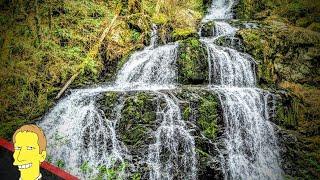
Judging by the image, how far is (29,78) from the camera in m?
6.40

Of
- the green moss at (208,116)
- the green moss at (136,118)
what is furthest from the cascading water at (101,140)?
the green moss at (208,116)

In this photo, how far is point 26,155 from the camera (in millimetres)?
2633

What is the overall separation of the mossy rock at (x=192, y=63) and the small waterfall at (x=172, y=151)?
177cm

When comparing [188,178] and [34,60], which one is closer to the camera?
[188,178]

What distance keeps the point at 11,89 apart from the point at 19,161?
3987 millimetres

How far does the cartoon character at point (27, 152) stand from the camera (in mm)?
2621

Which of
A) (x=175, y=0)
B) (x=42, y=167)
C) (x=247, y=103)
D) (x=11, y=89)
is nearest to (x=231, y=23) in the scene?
(x=175, y=0)

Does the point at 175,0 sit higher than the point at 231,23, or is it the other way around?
the point at 175,0

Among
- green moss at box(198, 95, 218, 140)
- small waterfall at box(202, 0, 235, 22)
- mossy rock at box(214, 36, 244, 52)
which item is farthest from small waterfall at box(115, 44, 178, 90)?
small waterfall at box(202, 0, 235, 22)

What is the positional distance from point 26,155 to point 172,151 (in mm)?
2787

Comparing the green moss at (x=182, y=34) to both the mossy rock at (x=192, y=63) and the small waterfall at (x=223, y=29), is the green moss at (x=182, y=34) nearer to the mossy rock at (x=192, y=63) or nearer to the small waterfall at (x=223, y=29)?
the small waterfall at (x=223, y=29)

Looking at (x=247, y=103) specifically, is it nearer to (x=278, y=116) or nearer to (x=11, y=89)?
(x=278, y=116)

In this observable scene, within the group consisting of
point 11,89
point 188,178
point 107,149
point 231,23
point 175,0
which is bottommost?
point 188,178

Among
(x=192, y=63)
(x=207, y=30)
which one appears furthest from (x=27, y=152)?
Answer: (x=207, y=30)
